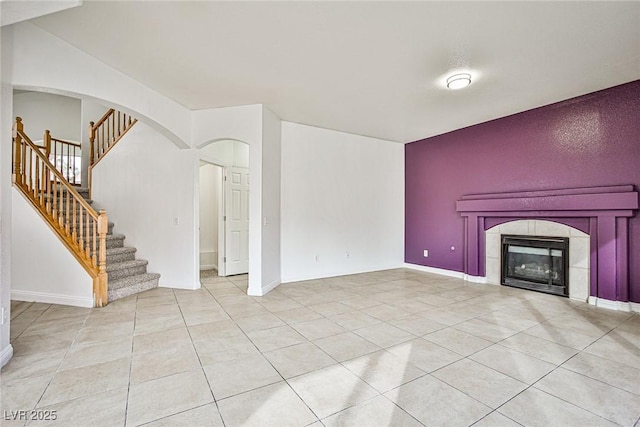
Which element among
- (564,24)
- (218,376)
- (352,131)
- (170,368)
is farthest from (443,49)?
(170,368)

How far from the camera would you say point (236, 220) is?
562 cm

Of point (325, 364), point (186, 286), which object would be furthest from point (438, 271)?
point (186, 286)

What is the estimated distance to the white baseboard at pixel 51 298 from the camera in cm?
368

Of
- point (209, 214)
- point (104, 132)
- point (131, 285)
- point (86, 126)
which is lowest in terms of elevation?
point (131, 285)

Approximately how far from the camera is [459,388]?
1963 millimetres

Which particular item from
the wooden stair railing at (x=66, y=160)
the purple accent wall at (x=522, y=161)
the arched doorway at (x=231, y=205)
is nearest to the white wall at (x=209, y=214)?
the arched doorway at (x=231, y=205)

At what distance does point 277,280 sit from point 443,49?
Result: 379 cm

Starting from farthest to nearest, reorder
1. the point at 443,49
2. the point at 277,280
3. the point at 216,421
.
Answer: the point at 277,280 → the point at 443,49 → the point at 216,421

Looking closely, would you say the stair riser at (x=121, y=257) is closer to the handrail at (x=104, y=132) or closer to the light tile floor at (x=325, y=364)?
the light tile floor at (x=325, y=364)

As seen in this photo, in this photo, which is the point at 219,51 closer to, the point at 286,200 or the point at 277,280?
the point at 286,200

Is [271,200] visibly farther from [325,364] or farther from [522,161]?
[522,161]

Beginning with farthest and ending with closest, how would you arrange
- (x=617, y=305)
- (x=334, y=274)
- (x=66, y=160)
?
(x=66, y=160), (x=334, y=274), (x=617, y=305)

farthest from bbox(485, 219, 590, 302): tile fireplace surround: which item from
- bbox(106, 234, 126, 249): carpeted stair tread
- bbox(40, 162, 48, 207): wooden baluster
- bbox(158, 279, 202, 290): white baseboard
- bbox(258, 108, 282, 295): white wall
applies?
bbox(40, 162, 48, 207): wooden baluster

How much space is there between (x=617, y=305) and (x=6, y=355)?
616 centimetres
